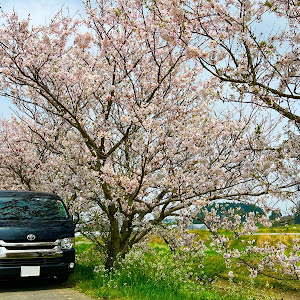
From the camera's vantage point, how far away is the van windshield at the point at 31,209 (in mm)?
7758

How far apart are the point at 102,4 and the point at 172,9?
415 centimetres

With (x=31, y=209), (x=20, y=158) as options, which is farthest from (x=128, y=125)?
(x=20, y=158)

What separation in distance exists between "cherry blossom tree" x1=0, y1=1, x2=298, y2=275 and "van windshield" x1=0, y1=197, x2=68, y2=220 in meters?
1.06

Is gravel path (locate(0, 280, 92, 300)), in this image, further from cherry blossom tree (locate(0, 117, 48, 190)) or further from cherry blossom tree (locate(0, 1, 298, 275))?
cherry blossom tree (locate(0, 117, 48, 190))

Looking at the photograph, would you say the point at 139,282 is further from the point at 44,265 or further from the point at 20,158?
the point at 20,158

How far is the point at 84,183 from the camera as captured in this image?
9.61m

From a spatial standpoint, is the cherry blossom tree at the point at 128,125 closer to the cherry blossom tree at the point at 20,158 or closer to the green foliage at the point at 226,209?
the green foliage at the point at 226,209

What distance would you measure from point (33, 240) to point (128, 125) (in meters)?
3.30

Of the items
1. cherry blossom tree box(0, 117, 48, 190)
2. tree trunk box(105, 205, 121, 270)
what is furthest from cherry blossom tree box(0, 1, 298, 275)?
cherry blossom tree box(0, 117, 48, 190)

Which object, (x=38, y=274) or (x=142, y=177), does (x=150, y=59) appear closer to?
(x=142, y=177)

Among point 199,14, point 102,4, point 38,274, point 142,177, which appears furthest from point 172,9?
point 38,274

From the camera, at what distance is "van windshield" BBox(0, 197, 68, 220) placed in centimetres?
776

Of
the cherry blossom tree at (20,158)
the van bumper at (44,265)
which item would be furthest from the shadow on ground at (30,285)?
the cherry blossom tree at (20,158)

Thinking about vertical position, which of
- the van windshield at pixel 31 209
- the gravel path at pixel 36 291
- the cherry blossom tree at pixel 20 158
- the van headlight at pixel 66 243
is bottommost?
the gravel path at pixel 36 291
